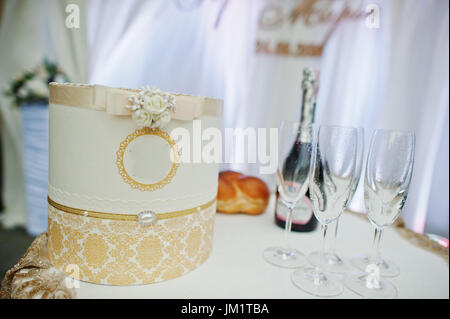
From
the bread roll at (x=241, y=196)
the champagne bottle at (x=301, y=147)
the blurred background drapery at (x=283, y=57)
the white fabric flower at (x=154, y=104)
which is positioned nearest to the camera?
the white fabric flower at (x=154, y=104)

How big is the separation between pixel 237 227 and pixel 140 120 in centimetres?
50

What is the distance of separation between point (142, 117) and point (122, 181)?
12cm

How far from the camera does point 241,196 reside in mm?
914

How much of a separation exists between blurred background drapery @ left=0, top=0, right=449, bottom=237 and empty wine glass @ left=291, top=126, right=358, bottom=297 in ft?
2.91

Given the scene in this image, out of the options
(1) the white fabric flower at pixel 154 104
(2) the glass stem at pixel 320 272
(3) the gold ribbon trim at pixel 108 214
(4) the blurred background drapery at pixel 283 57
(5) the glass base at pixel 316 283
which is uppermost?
(4) the blurred background drapery at pixel 283 57

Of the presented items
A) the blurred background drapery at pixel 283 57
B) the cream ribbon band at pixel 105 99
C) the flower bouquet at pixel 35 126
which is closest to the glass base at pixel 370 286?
the cream ribbon band at pixel 105 99

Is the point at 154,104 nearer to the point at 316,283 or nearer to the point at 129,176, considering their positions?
the point at 129,176

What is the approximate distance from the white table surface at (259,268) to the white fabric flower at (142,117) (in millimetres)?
288

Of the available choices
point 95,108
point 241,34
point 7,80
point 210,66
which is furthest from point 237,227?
point 7,80

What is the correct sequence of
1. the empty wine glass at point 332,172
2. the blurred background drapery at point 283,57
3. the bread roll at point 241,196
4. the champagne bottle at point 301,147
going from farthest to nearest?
the blurred background drapery at point 283,57 → the bread roll at point 241,196 → the champagne bottle at point 301,147 → the empty wine glass at point 332,172

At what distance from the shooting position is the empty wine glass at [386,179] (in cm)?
55

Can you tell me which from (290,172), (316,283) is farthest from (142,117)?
(316,283)

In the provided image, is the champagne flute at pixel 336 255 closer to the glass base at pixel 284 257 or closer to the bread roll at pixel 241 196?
the glass base at pixel 284 257

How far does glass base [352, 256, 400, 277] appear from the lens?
645 millimetres
